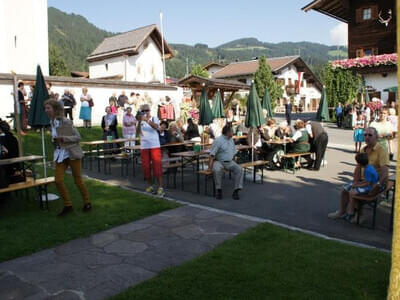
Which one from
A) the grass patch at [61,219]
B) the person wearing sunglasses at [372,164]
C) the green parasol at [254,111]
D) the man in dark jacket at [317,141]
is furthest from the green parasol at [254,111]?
the grass patch at [61,219]

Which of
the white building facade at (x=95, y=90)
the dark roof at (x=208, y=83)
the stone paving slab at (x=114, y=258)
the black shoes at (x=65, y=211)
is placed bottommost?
the stone paving slab at (x=114, y=258)

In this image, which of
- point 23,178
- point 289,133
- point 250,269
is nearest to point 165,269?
point 250,269

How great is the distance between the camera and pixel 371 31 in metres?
31.3

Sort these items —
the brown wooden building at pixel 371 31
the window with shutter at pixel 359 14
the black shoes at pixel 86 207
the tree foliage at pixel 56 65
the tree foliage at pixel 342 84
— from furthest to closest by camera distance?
the tree foliage at pixel 56 65 → the window with shutter at pixel 359 14 → the tree foliage at pixel 342 84 → the brown wooden building at pixel 371 31 → the black shoes at pixel 86 207

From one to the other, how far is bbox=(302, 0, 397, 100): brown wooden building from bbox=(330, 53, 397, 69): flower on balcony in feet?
0.57

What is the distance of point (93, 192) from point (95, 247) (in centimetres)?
323

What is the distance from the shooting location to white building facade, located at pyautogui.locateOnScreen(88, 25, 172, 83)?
131ft

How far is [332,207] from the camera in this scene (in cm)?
709

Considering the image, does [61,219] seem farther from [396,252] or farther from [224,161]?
[396,252]

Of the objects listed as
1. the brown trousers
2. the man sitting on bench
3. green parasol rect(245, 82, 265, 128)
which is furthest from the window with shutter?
the brown trousers

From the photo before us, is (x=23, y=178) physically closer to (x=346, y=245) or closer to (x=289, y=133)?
(x=346, y=245)

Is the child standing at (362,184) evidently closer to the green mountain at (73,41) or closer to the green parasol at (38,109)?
the green parasol at (38,109)

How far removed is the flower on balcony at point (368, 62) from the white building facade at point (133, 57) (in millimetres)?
19164

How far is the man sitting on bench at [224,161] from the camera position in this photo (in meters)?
7.83
